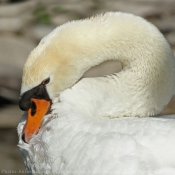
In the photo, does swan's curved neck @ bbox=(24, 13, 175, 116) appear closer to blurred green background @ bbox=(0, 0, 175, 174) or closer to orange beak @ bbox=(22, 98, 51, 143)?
orange beak @ bbox=(22, 98, 51, 143)

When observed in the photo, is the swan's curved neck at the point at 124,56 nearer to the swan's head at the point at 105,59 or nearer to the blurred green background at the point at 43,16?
the swan's head at the point at 105,59

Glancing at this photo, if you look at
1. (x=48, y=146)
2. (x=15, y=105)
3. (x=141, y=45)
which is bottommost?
(x=15, y=105)

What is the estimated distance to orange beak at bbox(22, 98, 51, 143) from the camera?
3.45 m

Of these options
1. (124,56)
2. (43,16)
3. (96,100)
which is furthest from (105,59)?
(43,16)

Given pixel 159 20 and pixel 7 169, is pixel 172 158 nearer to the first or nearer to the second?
pixel 7 169

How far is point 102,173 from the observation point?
310 cm

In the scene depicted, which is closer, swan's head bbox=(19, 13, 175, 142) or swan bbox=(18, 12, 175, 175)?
swan bbox=(18, 12, 175, 175)

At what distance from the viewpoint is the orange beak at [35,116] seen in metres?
3.45

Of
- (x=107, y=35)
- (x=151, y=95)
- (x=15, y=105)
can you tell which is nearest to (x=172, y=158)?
(x=151, y=95)

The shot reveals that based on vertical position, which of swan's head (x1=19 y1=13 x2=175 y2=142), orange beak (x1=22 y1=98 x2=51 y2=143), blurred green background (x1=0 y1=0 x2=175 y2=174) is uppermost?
swan's head (x1=19 y1=13 x2=175 y2=142)

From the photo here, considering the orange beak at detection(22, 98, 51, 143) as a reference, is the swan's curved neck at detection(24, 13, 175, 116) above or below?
above

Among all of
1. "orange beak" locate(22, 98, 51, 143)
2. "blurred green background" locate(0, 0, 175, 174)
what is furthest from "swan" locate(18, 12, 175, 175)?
"blurred green background" locate(0, 0, 175, 174)

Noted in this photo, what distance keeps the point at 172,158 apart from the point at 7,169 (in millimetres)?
2828

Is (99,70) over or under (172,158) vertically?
under
